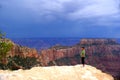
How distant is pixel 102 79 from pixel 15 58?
112 m

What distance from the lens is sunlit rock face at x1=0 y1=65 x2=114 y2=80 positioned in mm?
43844

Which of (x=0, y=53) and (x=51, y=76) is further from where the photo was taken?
(x=0, y=53)

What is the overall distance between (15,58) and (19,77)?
113m

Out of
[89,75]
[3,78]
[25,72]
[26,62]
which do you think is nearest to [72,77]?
[89,75]

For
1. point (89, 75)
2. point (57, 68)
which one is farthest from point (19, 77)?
point (89, 75)

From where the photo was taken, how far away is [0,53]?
6550cm

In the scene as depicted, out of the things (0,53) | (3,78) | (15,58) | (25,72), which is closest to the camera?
(3,78)

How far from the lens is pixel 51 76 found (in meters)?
45.3

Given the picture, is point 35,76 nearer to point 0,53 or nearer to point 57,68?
point 57,68

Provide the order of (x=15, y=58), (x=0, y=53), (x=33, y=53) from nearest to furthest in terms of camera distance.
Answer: (x=0, y=53) → (x=15, y=58) → (x=33, y=53)

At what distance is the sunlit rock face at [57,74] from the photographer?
43.8 meters

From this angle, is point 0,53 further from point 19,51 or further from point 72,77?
point 19,51

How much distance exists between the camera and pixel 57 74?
151 ft

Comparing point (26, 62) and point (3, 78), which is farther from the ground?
point (3, 78)
